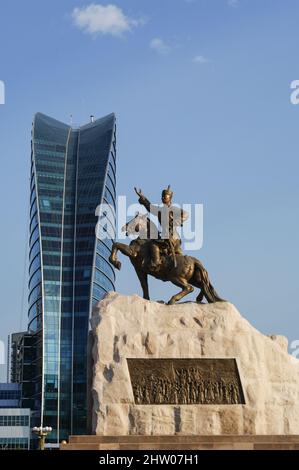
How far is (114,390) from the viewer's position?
25.5 meters

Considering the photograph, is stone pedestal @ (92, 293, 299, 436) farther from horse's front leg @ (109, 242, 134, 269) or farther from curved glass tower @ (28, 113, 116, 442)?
curved glass tower @ (28, 113, 116, 442)

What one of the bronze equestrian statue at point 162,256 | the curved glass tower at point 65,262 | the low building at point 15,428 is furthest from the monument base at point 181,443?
the curved glass tower at point 65,262

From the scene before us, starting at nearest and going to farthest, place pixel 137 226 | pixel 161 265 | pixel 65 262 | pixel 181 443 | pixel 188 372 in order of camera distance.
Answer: pixel 181 443 → pixel 188 372 → pixel 161 265 → pixel 137 226 → pixel 65 262

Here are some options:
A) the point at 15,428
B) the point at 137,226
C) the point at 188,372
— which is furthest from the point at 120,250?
the point at 15,428

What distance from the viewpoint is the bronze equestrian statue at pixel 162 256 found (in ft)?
91.8

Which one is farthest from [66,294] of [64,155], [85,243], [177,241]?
[177,241]

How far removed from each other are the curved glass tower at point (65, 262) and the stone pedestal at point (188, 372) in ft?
236

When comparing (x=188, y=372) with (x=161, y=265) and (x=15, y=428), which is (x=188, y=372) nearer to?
(x=161, y=265)

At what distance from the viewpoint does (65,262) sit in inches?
4161

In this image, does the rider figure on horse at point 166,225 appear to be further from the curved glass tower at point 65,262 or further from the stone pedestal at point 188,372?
the curved glass tower at point 65,262

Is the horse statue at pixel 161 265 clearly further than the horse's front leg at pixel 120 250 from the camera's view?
No

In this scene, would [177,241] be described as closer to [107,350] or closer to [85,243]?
[107,350]

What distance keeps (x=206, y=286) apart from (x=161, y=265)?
1.76 metres
